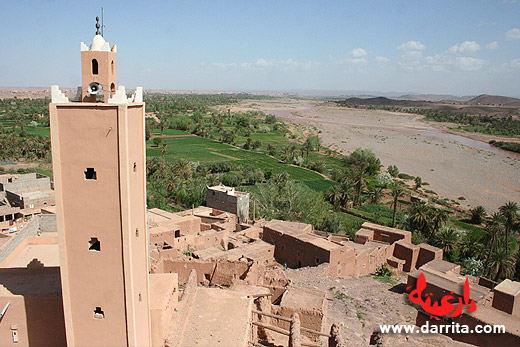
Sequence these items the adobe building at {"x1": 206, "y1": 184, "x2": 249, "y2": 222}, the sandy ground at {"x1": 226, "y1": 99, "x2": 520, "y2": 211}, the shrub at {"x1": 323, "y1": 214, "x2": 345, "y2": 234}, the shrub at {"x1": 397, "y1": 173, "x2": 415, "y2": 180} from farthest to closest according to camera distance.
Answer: the shrub at {"x1": 397, "y1": 173, "x2": 415, "y2": 180} → the sandy ground at {"x1": 226, "y1": 99, "x2": 520, "y2": 211} → the adobe building at {"x1": 206, "y1": 184, "x2": 249, "y2": 222} → the shrub at {"x1": 323, "y1": 214, "x2": 345, "y2": 234}

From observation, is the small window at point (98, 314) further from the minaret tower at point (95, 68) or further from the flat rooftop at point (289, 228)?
the flat rooftop at point (289, 228)

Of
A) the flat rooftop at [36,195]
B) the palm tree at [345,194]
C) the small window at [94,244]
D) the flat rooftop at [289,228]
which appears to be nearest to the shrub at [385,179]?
the palm tree at [345,194]

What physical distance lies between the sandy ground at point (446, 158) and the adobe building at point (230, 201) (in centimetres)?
2726

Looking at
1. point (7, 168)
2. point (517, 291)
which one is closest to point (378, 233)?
point (517, 291)

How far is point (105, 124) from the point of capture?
9.33m

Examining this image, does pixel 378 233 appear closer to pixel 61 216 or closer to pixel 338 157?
pixel 61 216

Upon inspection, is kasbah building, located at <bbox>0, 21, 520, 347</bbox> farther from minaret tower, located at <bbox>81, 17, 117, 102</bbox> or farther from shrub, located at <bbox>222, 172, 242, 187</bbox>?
shrub, located at <bbox>222, 172, 242, 187</bbox>

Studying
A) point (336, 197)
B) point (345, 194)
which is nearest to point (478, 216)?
point (345, 194)

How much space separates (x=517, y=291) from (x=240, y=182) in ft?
118

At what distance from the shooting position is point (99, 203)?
31.7ft

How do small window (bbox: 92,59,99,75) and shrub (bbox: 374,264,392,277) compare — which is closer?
small window (bbox: 92,59,99,75)

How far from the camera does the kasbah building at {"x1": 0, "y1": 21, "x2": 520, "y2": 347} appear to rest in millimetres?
9461

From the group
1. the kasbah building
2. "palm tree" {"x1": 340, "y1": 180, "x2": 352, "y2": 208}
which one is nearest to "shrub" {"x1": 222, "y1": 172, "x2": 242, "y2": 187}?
"palm tree" {"x1": 340, "y1": 180, "x2": 352, "y2": 208}

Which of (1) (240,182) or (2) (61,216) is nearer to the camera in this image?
(2) (61,216)
